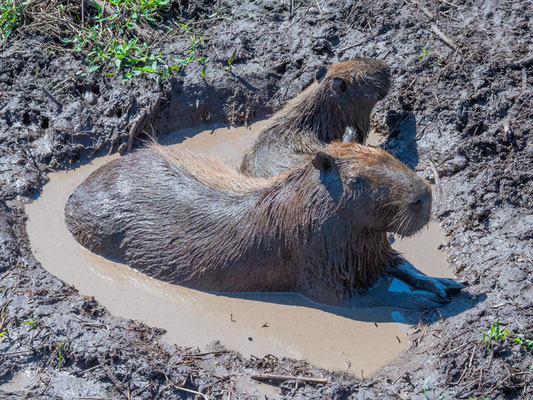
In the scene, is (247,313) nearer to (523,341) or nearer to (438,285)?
(438,285)

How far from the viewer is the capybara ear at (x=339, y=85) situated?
23.5 feet

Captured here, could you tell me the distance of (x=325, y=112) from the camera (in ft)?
24.0

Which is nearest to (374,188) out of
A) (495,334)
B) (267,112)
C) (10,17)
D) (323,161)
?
(323,161)

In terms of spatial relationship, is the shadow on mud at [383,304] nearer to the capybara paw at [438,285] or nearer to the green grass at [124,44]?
the capybara paw at [438,285]

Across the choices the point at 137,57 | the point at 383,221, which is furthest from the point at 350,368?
the point at 137,57

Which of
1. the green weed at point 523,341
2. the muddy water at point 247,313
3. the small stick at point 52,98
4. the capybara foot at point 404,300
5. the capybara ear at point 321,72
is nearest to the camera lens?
the green weed at point 523,341

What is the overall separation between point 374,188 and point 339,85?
80.3 inches

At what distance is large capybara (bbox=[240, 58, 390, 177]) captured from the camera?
7246 mm

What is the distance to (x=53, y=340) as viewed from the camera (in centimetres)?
538

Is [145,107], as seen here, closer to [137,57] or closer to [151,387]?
[137,57]

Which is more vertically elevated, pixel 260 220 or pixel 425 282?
pixel 260 220

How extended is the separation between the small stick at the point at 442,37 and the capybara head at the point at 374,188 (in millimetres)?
2770

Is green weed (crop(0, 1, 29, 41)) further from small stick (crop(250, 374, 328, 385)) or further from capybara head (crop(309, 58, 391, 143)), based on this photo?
small stick (crop(250, 374, 328, 385))

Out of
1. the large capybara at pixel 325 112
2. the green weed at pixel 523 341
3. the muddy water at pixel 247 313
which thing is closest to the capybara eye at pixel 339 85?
the large capybara at pixel 325 112
